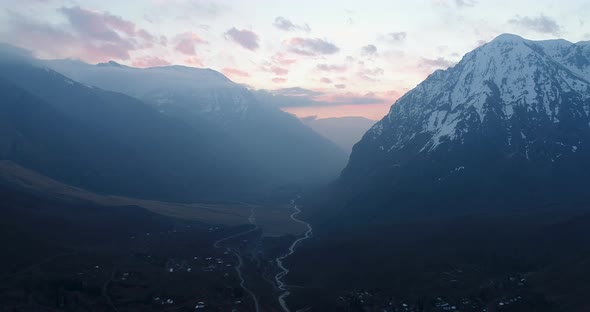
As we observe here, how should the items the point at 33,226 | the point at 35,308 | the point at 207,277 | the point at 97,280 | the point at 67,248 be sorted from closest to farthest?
the point at 35,308, the point at 97,280, the point at 207,277, the point at 67,248, the point at 33,226

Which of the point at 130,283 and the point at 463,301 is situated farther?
the point at 130,283

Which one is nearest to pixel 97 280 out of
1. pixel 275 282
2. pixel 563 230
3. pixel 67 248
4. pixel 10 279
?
pixel 10 279

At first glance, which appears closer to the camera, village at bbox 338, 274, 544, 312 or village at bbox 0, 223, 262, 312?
village at bbox 338, 274, 544, 312

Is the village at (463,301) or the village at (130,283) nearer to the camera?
the village at (463,301)

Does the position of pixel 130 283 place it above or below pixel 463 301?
below

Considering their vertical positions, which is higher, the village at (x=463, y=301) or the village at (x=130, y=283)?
the village at (x=463, y=301)

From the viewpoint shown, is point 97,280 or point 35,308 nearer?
point 35,308

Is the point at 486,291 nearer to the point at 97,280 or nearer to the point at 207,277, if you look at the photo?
the point at 207,277

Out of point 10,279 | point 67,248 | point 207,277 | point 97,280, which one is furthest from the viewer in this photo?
point 67,248

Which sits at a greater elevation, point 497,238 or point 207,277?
point 497,238

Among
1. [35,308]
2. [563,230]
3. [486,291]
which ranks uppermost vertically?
[563,230]

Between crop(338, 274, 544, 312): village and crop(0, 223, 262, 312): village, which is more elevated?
crop(338, 274, 544, 312): village
